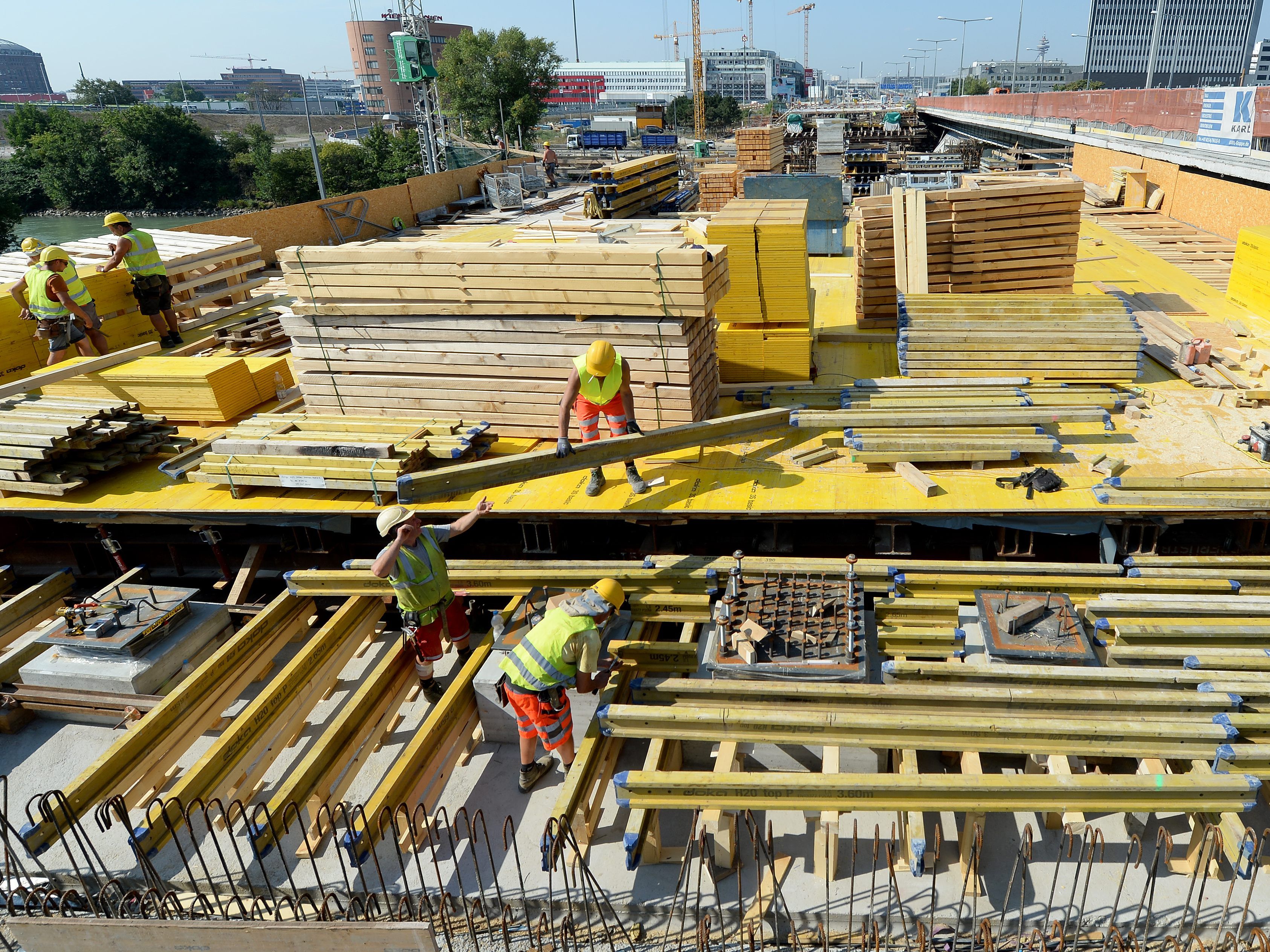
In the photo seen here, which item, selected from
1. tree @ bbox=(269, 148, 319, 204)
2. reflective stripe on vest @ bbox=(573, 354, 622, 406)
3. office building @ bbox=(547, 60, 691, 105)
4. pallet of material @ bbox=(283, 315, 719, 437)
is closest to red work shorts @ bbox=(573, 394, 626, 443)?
reflective stripe on vest @ bbox=(573, 354, 622, 406)

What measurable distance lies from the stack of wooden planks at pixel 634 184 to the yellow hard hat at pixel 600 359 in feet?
58.3

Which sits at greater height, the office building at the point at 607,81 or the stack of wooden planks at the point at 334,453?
the office building at the point at 607,81

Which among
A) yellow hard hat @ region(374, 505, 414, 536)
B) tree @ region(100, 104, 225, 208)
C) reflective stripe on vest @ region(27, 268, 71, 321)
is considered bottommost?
yellow hard hat @ region(374, 505, 414, 536)

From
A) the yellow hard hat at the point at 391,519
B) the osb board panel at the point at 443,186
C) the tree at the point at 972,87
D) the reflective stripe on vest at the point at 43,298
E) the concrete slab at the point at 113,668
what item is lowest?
the concrete slab at the point at 113,668

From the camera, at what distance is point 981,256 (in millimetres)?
12078

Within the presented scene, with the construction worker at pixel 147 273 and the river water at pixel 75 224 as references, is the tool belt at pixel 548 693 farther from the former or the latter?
the river water at pixel 75 224

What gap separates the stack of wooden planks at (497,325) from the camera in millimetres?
8641

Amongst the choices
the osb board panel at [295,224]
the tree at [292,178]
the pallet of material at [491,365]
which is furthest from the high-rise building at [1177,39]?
the pallet of material at [491,365]

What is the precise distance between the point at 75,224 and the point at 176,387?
6207 centimetres

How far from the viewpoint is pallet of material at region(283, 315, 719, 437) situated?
8969 mm

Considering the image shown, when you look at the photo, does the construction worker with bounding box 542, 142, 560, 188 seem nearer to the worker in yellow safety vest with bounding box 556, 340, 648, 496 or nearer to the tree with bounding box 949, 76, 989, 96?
the worker in yellow safety vest with bounding box 556, 340, 648, 496

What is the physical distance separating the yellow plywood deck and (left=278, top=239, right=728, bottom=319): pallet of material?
1799 millimetres

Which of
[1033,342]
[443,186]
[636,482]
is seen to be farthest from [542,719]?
[443,186]

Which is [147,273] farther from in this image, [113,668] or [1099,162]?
[1099,162]
